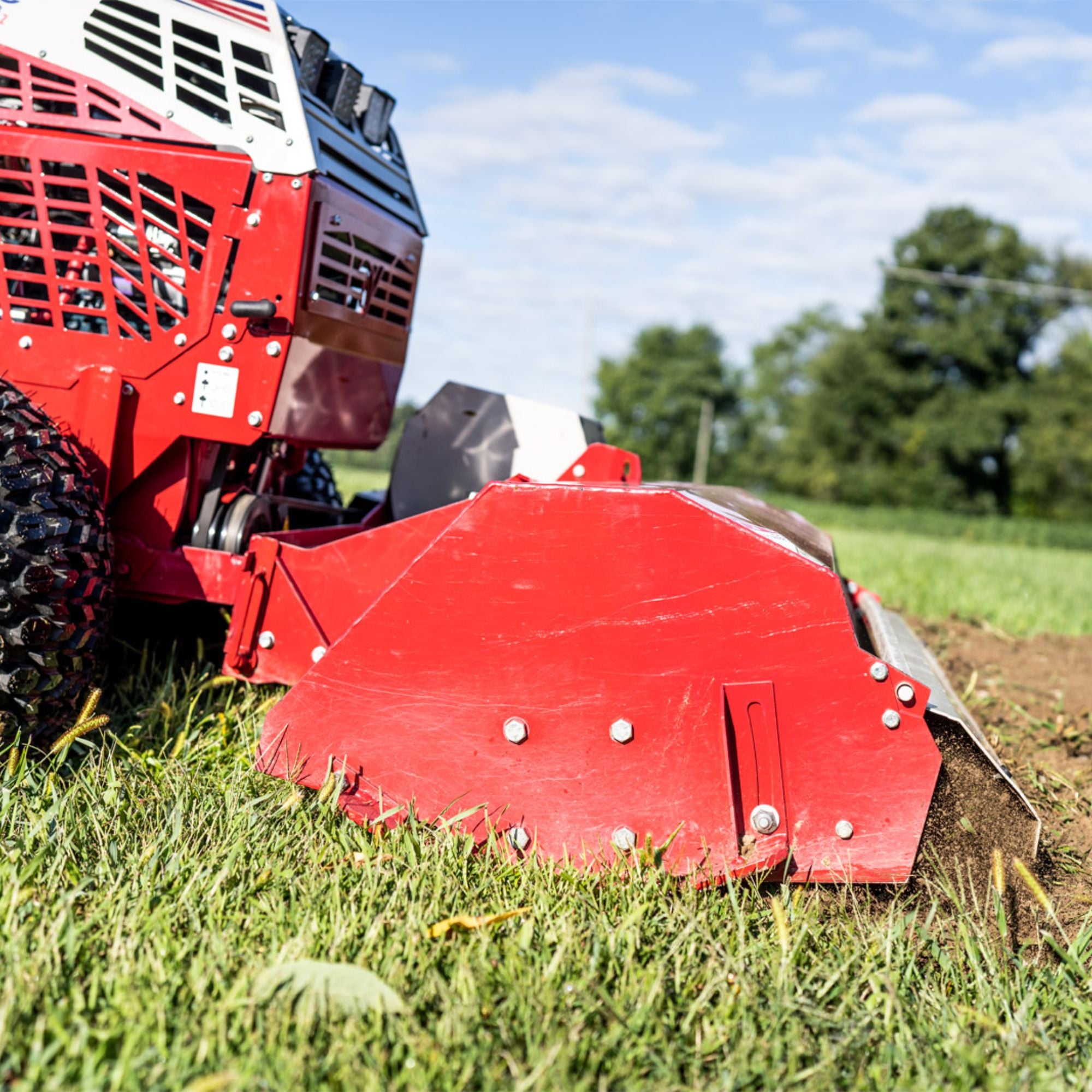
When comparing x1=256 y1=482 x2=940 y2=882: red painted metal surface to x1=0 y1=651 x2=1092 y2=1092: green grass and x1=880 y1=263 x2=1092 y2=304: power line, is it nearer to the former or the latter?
x1=0 y1=651 x2=1092 y2=1092: green grass

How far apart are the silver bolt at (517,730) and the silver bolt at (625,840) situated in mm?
293

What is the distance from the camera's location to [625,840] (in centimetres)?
233

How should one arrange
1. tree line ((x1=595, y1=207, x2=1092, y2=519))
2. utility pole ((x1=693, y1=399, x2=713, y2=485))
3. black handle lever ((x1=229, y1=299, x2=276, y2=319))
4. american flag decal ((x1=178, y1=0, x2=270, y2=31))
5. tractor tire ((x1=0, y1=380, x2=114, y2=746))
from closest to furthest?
tractor tire ((x1=0, y1=380, x2=114, y2=746)), black handle lever ((x1=229, y1=299, x2=276, y2=319)), american flag decal ((x1=178, y1=0, x2=270, y2=31)), tree line ((x1=595, y1=207, x2=1092, y2=519)), utility pole ((x1=693, y1=399, x2=713, y2=485))

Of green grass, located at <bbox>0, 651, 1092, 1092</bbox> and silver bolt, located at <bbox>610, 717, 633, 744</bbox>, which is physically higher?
silver bolt, located at <bbox>610, 717, 633, 744</bbox>

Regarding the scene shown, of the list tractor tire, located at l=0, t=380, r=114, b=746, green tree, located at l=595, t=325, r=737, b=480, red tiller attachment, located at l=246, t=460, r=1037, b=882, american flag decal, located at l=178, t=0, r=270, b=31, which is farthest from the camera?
green tree, located at l=595, t=325, r=737, b=480

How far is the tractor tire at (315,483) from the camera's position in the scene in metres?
4.32

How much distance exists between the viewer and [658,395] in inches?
2611

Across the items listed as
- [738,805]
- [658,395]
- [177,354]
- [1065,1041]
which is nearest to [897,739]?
[738,805]

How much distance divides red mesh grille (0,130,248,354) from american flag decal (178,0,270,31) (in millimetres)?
427

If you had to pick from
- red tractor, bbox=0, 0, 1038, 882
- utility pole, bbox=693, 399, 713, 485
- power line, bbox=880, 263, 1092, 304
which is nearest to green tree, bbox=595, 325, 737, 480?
utility pole, bbox=693, 399, 713, 485

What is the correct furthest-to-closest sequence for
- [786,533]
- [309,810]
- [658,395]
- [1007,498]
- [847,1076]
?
[658,395]
[1007,498]
[786,533]
[309,810]
[847,1076]

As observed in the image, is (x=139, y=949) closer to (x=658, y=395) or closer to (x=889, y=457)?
(x=889, y=457)

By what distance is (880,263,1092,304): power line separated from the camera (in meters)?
45.8

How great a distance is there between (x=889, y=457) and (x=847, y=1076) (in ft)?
159
